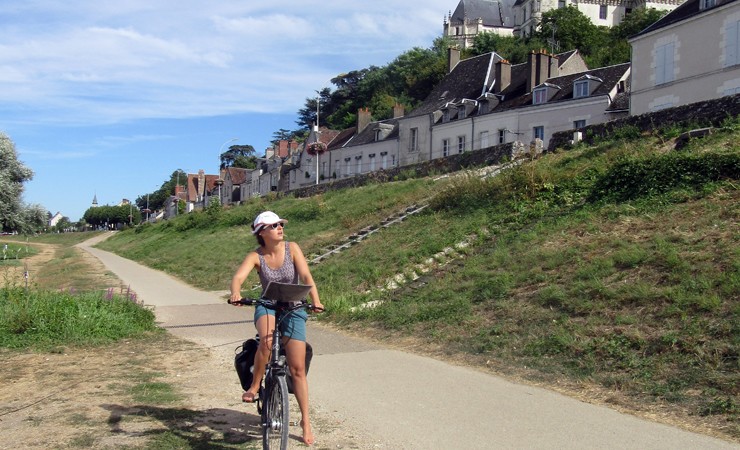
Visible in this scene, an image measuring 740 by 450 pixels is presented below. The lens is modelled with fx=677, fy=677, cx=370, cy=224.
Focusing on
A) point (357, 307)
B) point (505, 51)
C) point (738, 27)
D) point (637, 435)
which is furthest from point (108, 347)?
point (505, 51)

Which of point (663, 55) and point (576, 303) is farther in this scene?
point (663, 55)

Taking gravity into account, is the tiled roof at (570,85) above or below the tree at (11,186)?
above

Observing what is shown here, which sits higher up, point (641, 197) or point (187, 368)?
point (641, 197)

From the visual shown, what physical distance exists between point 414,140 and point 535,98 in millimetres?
12058

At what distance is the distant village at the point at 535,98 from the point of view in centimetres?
2872

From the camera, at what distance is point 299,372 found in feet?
16.9

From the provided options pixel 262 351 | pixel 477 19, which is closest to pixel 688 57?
pixel 262 351

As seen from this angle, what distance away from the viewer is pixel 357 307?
40.7ft

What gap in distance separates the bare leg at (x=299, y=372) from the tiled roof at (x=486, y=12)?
110362 millimetres

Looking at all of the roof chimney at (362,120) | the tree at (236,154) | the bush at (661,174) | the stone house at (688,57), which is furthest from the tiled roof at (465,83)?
the tree at (236,154)

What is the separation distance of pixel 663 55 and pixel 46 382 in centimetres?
3065

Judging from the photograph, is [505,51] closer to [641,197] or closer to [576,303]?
[641,197]

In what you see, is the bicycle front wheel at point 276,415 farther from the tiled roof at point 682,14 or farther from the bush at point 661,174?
the tiled roof at point 682,14

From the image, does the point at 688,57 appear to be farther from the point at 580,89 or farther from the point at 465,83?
the point at 465,83
